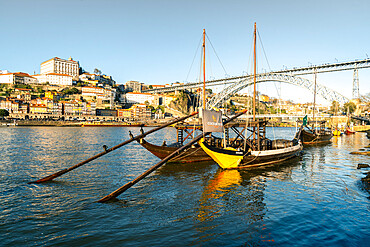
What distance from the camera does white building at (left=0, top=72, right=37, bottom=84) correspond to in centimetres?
11642

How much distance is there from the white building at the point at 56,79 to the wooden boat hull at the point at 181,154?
121560 millimetres

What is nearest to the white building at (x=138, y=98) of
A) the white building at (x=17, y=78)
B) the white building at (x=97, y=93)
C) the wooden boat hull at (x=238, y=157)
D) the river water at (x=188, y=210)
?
the white building at (x=97, y=93)

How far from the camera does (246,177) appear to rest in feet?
44.5

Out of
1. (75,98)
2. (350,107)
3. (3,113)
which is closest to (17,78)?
(75,98)

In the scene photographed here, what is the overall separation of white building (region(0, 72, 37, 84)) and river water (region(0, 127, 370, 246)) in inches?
4980

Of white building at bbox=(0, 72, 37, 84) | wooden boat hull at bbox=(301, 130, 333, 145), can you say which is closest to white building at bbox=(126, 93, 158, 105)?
white building at bbox=(0, 72, 37, 84)

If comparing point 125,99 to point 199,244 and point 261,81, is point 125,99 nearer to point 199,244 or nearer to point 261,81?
point 261,81

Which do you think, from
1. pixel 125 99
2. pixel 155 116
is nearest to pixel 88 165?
pixel 155 116

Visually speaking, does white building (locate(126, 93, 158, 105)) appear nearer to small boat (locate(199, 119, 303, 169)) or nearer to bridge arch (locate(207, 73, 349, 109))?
bridge arch (locate(207, 73, 349, 109))

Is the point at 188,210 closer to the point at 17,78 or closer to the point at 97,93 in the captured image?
the point at 97,93

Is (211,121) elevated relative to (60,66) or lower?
lower

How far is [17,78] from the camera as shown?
387ft

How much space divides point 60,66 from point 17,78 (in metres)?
21.4

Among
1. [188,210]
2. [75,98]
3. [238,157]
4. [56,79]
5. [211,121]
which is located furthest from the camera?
[56,79]
